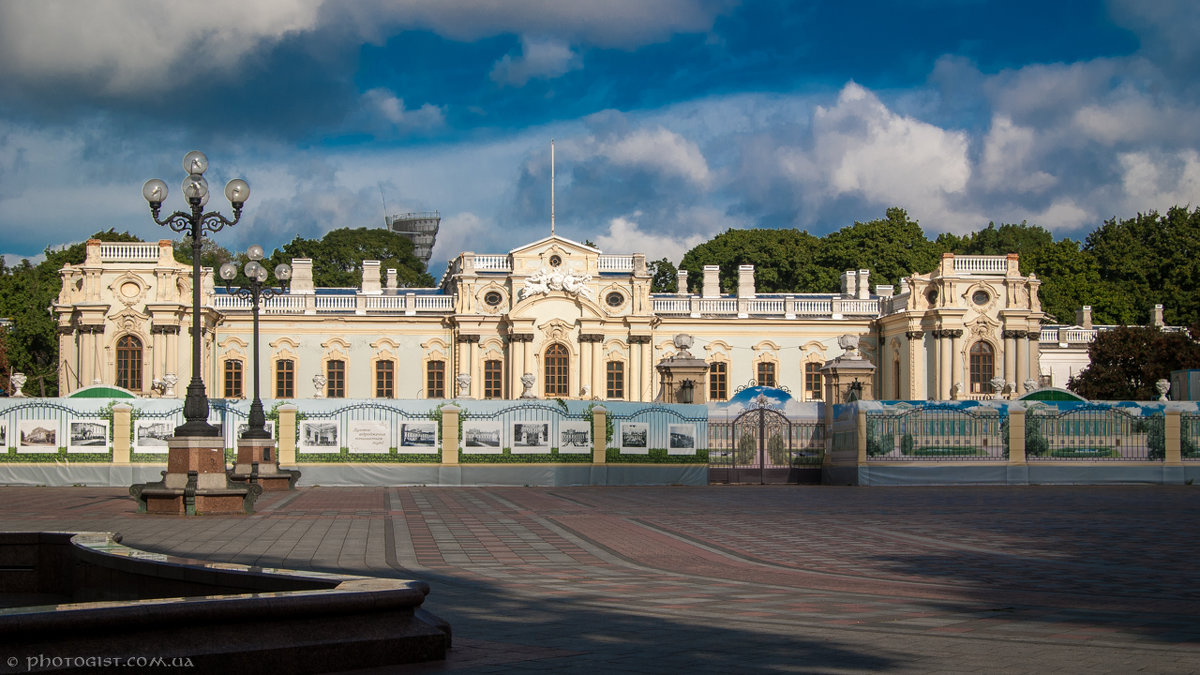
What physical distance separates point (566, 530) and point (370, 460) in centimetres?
1507

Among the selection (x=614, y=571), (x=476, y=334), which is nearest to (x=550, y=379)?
(x=476, y=334)

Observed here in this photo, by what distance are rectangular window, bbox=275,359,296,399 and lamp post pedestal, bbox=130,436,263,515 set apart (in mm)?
37514

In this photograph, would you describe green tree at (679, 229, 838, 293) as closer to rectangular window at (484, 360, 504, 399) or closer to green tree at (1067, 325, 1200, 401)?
green tree at (1067, 325, 1200, 401)

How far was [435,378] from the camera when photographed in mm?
57969

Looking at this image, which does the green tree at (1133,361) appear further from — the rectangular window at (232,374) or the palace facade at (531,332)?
the rectangular window at (232,374)

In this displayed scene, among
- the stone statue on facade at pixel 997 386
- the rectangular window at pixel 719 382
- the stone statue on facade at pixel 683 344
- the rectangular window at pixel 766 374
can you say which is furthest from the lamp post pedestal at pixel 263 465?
the rectangular window at pixel 766 374

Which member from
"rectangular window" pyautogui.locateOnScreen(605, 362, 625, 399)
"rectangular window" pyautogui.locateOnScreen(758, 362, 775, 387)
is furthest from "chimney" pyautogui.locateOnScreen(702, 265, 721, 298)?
"rectangular window" pyautogui.locateOnScreen(605, 362, 625, 399)

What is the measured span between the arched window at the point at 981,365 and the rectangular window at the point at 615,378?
15.9 metres

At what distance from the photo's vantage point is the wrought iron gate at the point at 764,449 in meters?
33.0

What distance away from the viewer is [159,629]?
226 inches

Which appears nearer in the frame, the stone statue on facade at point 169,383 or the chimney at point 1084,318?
the stone statue on facade at point 169,383

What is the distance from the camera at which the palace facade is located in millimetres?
53625

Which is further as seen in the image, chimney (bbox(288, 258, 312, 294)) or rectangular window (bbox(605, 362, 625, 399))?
chimney (bbox(288, 258, 312, 294))

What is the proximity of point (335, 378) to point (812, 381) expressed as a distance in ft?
74.0
